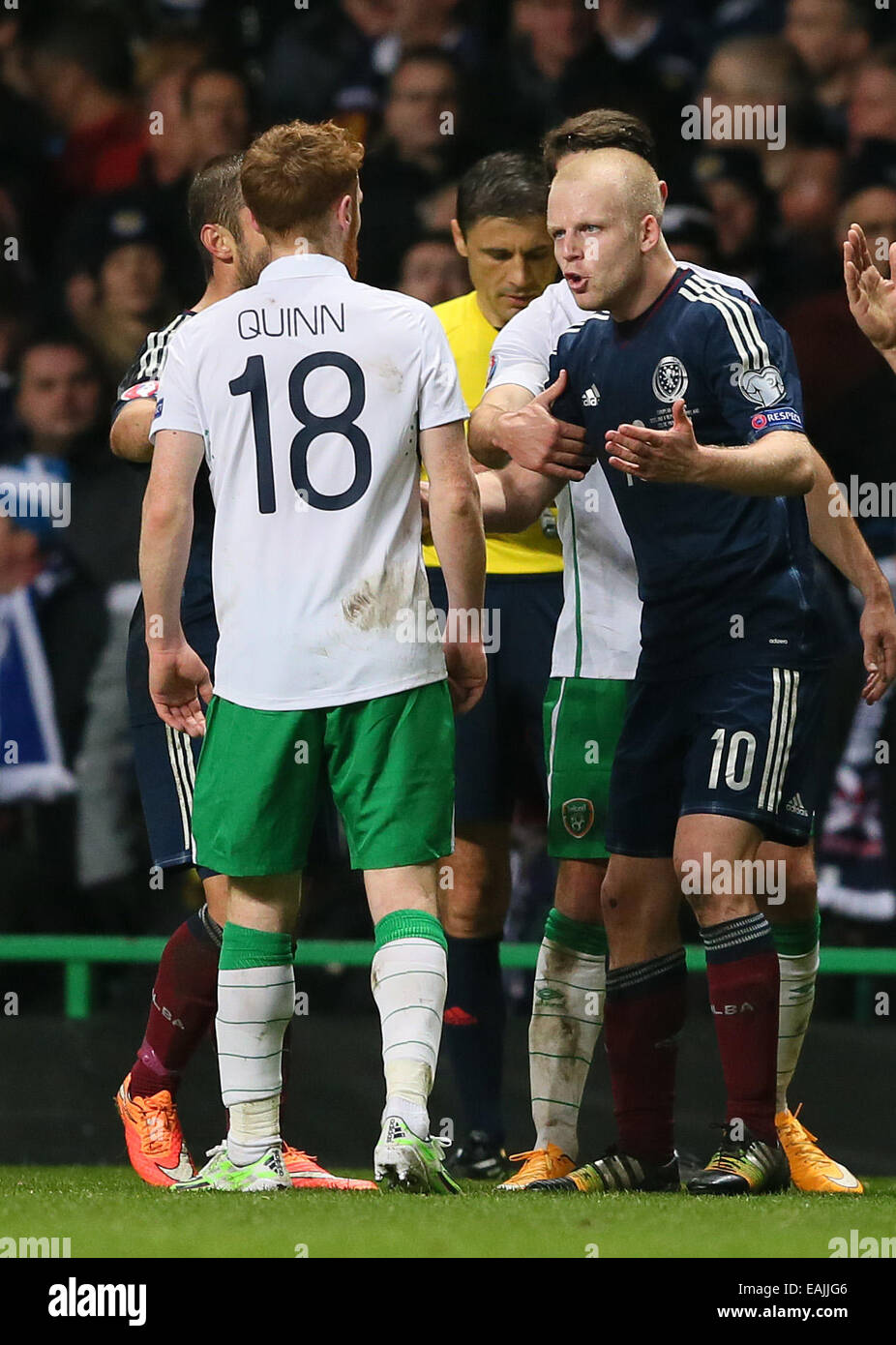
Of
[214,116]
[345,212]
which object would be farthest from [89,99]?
[345,212]

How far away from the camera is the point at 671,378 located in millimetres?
3439

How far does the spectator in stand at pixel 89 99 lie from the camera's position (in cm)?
636

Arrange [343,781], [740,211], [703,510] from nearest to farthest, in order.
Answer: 1. [343,781]
2. [703,510]
3. [740,211]

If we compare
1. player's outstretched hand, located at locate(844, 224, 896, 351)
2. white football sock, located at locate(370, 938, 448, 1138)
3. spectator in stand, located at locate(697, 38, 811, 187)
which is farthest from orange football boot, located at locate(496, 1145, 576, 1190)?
spectator in stand, located at locate(697, 38, 811, 187)

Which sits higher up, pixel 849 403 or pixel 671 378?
pixel 849 403

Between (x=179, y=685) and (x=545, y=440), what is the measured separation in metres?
0.74

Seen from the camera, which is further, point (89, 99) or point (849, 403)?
point (89, 99)

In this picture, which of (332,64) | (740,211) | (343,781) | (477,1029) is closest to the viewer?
(343,781)

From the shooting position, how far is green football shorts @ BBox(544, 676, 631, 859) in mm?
3816

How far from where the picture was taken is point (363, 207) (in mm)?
5934

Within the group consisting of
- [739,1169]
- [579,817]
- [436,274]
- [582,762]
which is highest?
[436,274]

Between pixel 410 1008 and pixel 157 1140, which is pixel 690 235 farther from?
pixel 410 1008

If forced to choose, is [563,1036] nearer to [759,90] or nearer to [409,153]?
[409,153]
